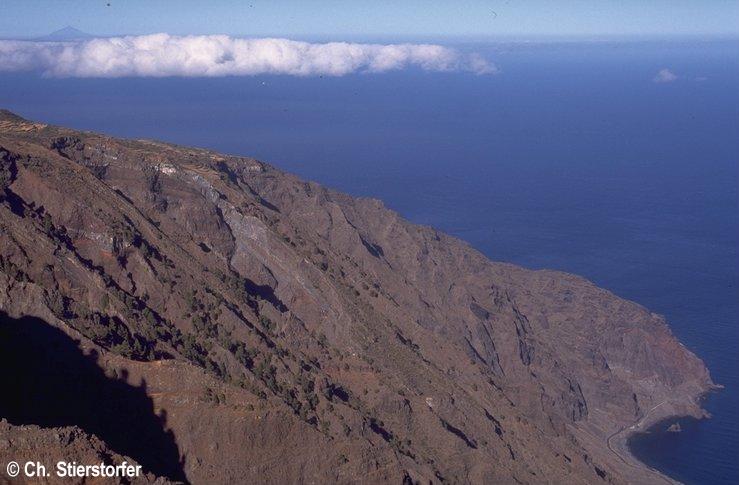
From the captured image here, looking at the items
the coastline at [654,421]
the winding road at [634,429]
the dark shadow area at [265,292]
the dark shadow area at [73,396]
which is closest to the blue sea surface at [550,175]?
the coastline at [654,421]

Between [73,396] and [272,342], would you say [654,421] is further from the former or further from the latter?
[73,396]

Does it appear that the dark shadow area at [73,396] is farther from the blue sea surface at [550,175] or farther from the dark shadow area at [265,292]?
the blue sea surface at [550,175]

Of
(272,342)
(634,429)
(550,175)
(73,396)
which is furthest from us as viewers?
(550,175)

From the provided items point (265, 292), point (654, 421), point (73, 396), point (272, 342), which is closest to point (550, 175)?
point (654, 421)

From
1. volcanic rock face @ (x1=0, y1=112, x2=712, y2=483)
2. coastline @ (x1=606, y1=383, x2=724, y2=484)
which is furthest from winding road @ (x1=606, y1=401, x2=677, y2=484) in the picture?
volcanic rock face @ (x1=0, y1=112, x2=712, y2=483)

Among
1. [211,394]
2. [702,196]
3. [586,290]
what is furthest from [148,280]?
[702,196]

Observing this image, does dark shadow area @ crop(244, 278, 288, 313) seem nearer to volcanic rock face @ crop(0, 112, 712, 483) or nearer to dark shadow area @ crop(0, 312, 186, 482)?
volcanic rock face @ crop(0, 112, 712, 483)
